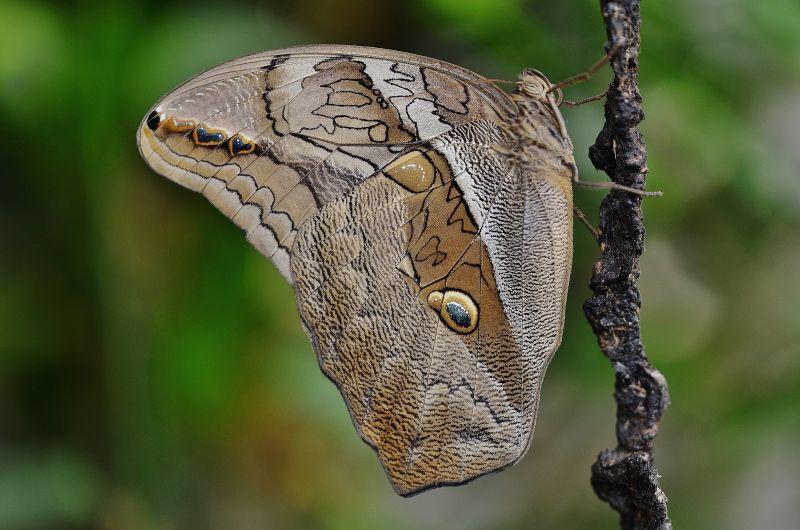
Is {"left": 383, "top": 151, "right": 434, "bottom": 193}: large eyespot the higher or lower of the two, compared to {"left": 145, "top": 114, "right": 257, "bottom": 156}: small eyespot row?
lower

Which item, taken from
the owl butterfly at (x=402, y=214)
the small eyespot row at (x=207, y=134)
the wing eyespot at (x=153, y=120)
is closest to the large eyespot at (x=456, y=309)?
the owl butterfly at (x=402, y=214)

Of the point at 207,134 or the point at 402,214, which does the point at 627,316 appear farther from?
the point at 207,134

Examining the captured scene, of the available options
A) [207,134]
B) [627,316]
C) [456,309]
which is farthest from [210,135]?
[627,316]

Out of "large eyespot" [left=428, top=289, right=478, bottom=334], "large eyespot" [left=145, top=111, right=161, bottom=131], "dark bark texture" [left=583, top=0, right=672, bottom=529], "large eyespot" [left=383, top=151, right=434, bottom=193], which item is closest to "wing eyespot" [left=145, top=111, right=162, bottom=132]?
"large eyespot" [left=145, top=111, right=161, bottom=131]

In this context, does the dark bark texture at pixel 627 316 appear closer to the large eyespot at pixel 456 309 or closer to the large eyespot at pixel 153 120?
the large eyespot at pixel 456 309

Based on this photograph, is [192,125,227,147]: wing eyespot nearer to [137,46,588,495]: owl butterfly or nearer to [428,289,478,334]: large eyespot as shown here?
[137,46,588,495]: owl butterfly

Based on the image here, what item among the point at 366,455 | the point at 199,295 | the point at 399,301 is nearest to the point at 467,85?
the point at 399,301
